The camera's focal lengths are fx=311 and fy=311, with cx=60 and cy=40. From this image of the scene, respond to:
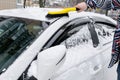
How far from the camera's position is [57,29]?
9.39 ft

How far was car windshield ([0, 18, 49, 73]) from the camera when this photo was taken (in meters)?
2.62

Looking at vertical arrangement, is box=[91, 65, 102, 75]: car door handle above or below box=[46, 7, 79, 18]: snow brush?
below

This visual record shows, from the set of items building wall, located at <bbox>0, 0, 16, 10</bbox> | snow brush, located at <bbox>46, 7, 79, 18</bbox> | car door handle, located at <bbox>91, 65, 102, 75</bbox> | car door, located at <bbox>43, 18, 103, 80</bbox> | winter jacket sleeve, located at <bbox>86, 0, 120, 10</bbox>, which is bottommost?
building wall, located at <bbox>0, 0, 16, 10</bbox>

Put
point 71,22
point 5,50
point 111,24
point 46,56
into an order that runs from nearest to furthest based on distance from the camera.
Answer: point 46,56, point 5,50, point 71,22, point 111,24

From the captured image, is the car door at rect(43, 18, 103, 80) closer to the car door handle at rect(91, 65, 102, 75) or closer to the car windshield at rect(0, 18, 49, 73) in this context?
the car door handle at rect(91, 65, 102, 75)

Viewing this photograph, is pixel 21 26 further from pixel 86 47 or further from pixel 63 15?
pixel 86 47

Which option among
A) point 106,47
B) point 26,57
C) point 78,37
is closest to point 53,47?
point 26,57

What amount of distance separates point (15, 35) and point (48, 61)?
27.8 inches

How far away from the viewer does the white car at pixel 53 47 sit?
2.40 m

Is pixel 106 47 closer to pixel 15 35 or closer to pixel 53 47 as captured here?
pixel 15 35

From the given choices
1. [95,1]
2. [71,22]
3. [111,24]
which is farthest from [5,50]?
[111,24]

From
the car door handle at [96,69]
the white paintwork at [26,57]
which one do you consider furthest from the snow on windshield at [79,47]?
the white paintwork at [26,57]

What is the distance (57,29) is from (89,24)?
0.69 meters

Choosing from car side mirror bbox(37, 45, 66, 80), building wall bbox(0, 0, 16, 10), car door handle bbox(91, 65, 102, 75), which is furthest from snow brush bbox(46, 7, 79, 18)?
building wall bbox(0, 0, 16, 10)
